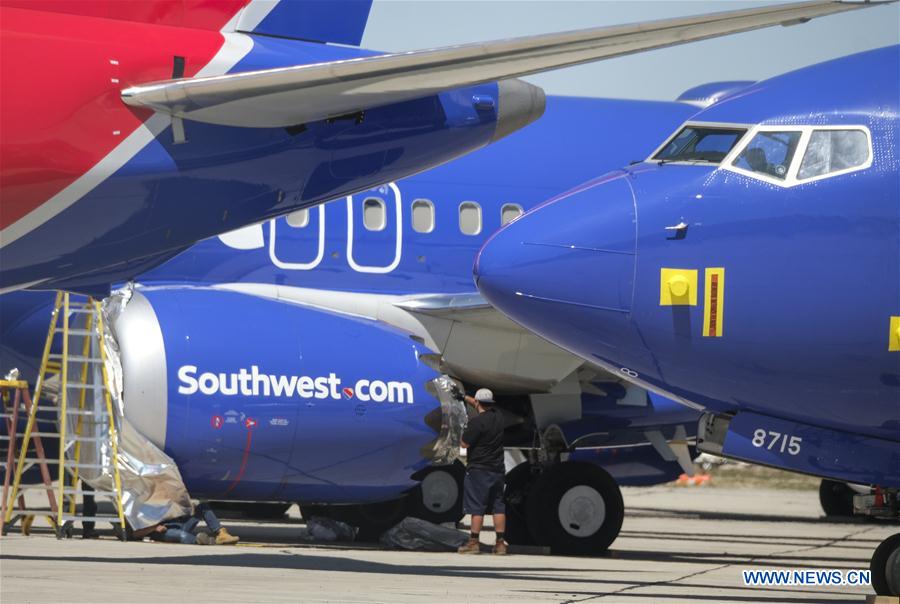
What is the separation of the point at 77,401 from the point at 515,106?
5.60m

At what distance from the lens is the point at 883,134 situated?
9.17 meters

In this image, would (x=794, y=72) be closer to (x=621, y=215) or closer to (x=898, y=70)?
(x=898, y=70)

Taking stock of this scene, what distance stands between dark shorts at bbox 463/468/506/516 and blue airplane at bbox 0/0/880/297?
4.29 m

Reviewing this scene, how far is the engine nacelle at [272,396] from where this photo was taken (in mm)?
12281

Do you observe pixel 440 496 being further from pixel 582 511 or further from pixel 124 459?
pixel 124 459

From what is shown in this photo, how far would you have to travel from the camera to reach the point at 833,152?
30.5 feet

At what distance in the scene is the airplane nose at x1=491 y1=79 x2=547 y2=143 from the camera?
10484mm

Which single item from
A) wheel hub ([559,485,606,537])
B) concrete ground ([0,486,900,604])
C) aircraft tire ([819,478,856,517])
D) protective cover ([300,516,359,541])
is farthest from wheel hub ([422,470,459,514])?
aircraft tire ([819,478,856,517])

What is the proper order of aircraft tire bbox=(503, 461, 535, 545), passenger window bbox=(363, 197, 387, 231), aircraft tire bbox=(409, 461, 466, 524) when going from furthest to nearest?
1. aircraft tire bbox=(409, 461, 466, 524)
2. passenger window bbox=(363, 197, 387, 231)
3. aircraft tire bbox=(503, 461, 535, 545)

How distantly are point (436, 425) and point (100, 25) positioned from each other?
5.51m

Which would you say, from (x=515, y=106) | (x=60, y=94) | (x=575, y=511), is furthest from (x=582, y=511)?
(x=60, y=94)

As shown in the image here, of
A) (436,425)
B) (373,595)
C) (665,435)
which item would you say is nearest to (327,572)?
(373,595)

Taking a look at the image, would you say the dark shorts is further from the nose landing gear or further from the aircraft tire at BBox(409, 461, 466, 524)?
the aircraft tire at BBox(409, 461, 466, 524)

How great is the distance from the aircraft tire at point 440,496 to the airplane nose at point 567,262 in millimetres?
6841
